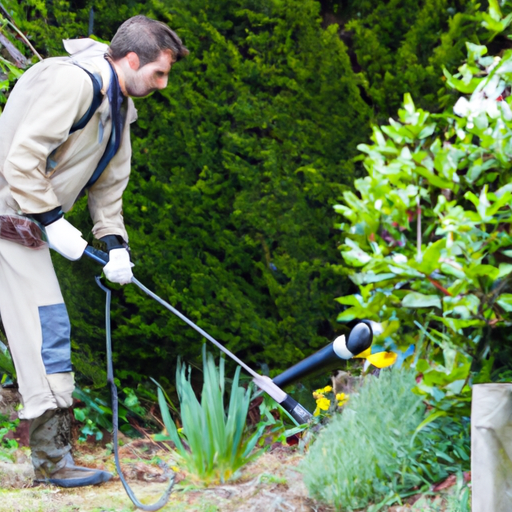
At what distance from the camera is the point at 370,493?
215 cm

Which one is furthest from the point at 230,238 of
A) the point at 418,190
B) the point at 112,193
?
the point at 418,190

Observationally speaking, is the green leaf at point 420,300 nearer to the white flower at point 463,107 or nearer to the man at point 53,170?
the white flower at point 463,107

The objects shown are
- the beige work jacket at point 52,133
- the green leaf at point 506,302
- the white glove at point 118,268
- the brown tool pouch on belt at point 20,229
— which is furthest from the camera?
the white glove at point 118,268

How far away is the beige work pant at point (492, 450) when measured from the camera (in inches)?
71.4

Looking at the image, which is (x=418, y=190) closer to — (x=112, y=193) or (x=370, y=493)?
(x=370, y=493)

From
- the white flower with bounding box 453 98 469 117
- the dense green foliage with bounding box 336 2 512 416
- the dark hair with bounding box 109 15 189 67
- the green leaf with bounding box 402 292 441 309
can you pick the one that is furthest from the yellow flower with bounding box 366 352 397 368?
the dark hair with bounding box 109 15 189 67

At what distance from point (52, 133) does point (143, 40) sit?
52 centimetres

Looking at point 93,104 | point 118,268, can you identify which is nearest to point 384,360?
point 118,268

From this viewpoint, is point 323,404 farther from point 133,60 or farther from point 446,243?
point 133,60

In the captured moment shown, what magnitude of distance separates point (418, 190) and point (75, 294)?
1.84 m

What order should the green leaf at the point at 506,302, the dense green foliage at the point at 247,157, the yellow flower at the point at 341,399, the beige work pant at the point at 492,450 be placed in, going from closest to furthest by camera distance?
the beige work pant at the point at 492,450 < the green leaf at the point at 506,302 < the yellow flower at the point at 341,399 < the dense green foliage at the point at 247,157

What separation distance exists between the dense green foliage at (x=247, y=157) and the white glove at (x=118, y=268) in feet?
1.73

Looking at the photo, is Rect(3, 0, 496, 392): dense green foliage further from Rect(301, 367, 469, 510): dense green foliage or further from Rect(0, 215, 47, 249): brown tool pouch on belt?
Rect(301, 367, 469, 510): dense green foliage

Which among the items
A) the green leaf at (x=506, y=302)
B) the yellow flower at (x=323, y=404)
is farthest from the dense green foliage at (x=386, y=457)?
the yellow flower at (x=323, y=404)
